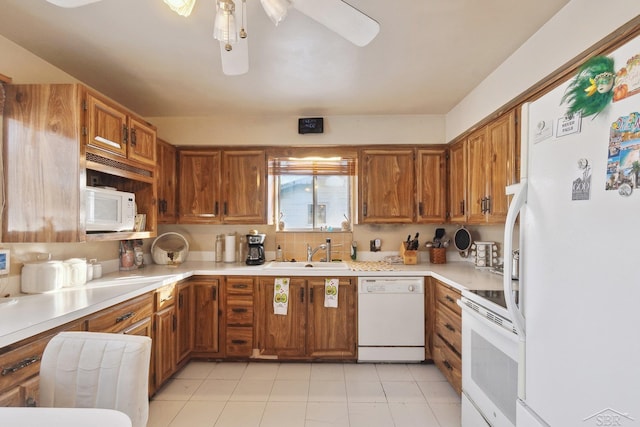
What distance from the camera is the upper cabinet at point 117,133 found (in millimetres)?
1898

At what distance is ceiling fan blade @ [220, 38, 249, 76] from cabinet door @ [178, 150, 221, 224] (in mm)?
1738

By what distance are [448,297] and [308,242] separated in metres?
1.59

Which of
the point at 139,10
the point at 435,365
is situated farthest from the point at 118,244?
the point at 435,365

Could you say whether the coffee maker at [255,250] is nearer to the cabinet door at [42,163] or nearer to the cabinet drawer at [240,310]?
the cabinet drawer at [240,310]

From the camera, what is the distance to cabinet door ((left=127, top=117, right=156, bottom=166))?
7.51 feet

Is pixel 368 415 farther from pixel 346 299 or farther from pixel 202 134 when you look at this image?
pixel 202 134

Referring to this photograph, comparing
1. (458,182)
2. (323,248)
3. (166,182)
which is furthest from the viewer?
(323,248)

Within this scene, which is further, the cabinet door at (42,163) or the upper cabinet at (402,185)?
the upper cabinet at (402,185)

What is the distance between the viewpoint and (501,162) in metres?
2.15

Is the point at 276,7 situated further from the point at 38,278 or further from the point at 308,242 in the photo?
the point at 308,242

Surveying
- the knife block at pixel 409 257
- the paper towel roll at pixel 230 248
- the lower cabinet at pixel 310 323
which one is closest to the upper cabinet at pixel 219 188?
the paper towel roll at pixel 230 248

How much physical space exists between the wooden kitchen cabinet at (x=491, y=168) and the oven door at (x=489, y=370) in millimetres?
864

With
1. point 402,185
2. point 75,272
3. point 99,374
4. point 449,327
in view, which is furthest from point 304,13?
point 449,327

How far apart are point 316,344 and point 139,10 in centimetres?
280
